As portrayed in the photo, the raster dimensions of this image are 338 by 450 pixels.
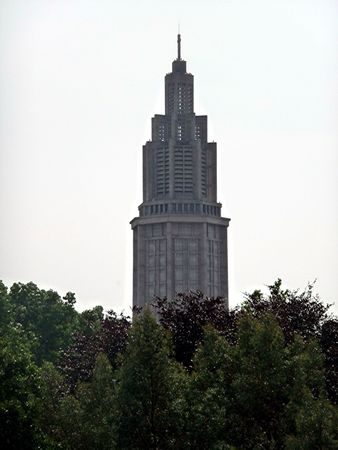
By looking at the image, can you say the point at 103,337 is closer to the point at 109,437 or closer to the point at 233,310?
the point at 233,310

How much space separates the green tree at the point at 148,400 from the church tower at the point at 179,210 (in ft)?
451

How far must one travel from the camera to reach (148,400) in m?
44.9

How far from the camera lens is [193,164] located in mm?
185750

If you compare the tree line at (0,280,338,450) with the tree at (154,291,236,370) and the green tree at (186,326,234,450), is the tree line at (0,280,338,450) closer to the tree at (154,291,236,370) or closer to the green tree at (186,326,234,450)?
the green tree at (186,326,234,450)

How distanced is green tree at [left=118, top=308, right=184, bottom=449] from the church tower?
137448 millimetres

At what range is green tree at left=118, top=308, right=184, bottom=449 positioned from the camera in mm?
44594

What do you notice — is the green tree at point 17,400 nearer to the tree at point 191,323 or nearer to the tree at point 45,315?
the tree at point 191,323

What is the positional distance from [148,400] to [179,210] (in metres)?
141

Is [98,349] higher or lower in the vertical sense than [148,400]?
higher

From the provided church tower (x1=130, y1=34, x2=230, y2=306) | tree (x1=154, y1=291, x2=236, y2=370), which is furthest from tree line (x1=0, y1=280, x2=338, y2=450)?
church tower (x1=130, y1=34, x2=230, y2=306)

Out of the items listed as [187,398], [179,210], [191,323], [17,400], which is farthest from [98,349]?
[179,210]

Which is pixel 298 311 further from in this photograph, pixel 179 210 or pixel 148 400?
pixel 179 210

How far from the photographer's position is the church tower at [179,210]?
184 m

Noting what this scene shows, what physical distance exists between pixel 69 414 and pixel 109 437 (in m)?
3.84
